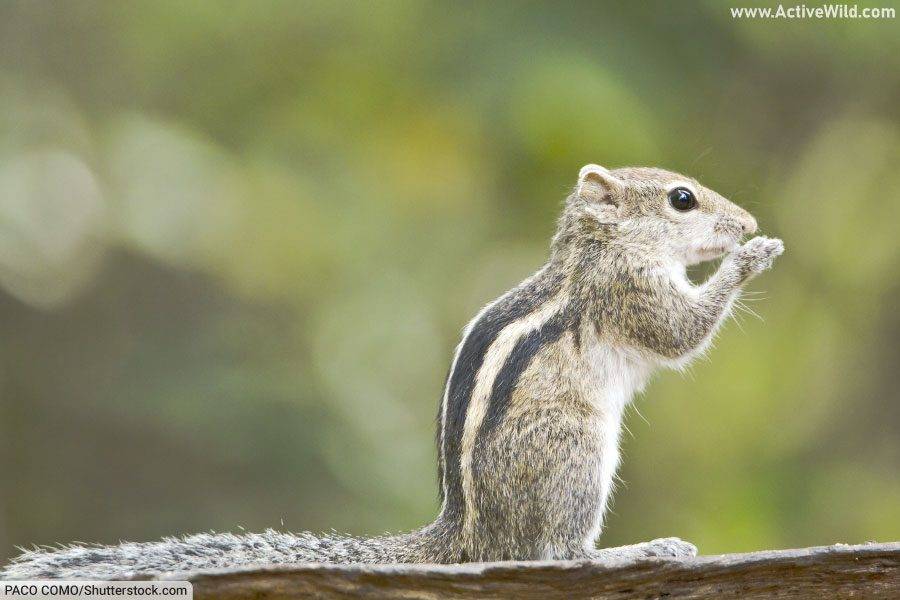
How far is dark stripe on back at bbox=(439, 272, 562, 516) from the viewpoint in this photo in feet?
13.8

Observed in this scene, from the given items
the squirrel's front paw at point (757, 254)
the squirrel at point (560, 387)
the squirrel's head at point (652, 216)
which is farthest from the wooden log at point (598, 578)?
the squirrel's head at point (652, 216)

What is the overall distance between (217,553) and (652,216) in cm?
231

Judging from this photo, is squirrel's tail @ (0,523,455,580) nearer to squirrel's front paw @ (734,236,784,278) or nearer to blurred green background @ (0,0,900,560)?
squirrel's front paw @ (734,236,784,278)

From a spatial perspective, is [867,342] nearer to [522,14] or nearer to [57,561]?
[522,14]

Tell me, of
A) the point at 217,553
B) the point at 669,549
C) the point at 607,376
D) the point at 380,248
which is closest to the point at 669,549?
the point at 669,549

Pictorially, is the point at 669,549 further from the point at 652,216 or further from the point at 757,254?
the point at 652,216

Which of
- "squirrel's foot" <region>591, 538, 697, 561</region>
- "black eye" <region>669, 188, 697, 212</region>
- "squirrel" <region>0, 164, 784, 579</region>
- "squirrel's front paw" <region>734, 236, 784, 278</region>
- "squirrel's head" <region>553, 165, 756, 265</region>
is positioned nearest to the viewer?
"squirrel" <region>0, 164, 784, 579</region>

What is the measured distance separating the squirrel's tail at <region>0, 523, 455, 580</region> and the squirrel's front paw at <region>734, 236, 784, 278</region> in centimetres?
176

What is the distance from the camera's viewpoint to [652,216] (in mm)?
4918

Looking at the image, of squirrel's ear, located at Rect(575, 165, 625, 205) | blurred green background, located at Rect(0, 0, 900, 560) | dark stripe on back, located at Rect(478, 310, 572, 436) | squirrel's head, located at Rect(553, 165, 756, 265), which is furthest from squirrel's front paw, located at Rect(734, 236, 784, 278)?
blurred green background, located at Rect(0, 0, 900, 560)

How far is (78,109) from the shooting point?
9.48 meters

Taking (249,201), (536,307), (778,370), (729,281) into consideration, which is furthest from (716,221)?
(249,201)

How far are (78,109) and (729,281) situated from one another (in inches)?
255

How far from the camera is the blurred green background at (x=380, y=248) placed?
852 cm
